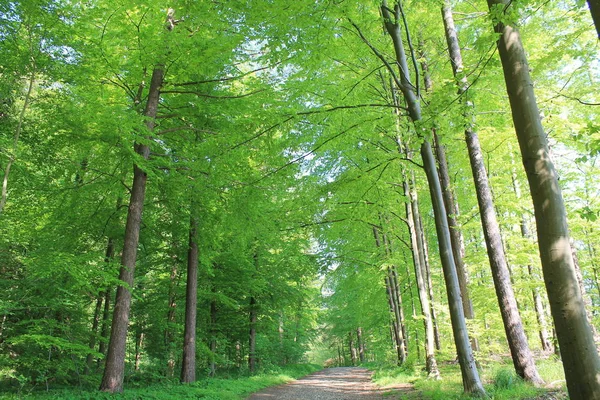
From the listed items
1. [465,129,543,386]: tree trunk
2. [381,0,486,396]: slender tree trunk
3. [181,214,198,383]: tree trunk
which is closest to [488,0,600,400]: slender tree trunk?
[381,0,486,396]: slender tree trunk

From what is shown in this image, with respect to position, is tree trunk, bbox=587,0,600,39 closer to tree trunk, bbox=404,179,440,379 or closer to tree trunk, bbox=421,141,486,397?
tree trunk, bbox=421,141,486,397

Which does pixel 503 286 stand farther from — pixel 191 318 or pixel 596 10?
pixel 191 318

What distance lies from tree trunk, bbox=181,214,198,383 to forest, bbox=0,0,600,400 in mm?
69

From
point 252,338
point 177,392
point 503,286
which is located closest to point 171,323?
point 177,392

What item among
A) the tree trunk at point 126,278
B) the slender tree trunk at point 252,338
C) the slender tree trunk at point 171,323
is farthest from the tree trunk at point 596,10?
the slender tree trunk at point 252,338

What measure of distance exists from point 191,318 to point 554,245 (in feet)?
35.0

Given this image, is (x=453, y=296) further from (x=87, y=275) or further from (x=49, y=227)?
(x=49, y=227)

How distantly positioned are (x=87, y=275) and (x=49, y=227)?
3.64 metres

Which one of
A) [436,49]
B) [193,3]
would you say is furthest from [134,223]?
[436,49]

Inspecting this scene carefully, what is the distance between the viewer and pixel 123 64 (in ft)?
27.7

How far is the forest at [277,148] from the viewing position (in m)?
5.11

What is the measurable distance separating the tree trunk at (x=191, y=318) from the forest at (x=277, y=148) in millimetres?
69

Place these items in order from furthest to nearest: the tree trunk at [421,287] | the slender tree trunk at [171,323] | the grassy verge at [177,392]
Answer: the slender tree trunk at [171,323]
the tree trunk at [421,287]
the grassy verge at [177,392]

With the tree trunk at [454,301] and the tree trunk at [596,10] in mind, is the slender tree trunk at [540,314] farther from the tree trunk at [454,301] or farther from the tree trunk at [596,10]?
the tree trunk at [596,10]
